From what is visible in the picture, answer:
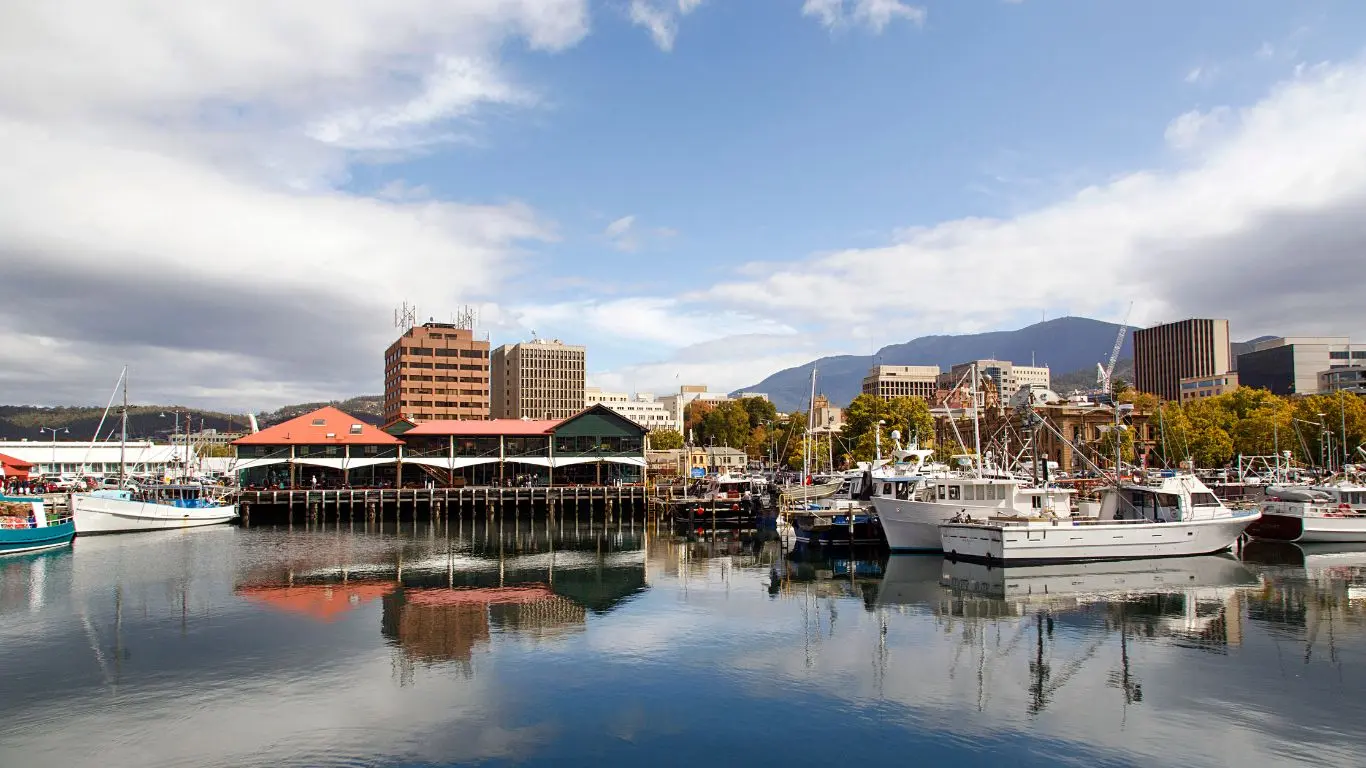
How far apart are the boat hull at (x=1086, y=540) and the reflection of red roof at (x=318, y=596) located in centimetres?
2593

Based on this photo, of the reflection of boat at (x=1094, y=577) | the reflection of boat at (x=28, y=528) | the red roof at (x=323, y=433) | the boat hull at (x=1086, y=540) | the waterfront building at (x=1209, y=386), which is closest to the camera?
the reflection of boat at (x=1094, y=577)

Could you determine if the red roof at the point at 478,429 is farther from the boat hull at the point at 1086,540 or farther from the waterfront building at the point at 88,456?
the waterfront building at the point at 88,456

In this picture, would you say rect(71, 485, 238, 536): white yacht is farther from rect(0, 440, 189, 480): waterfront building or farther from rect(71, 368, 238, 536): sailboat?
rect(0, 440, 189, 480): waterfront building

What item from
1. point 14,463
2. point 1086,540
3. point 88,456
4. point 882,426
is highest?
point 882,426

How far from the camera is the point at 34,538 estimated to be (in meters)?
44.5

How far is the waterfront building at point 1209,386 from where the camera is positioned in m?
160

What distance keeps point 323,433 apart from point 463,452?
483 inches

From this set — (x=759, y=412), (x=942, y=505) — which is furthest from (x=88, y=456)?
(x=942, y=505)

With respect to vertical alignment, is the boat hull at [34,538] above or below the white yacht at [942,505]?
below

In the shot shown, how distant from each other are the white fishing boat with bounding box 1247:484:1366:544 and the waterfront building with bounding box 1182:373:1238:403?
12111cm

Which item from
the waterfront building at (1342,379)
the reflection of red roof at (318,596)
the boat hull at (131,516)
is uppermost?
the waterfront building at (1342,379)

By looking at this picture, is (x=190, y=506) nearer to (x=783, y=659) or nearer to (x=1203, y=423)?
(x=783, y=659)

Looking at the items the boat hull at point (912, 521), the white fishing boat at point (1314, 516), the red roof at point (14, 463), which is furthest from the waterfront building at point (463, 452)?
the white fishing boat at point (1314, 516)

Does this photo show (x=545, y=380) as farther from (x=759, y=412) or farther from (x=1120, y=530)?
(x=1120, y=530)
